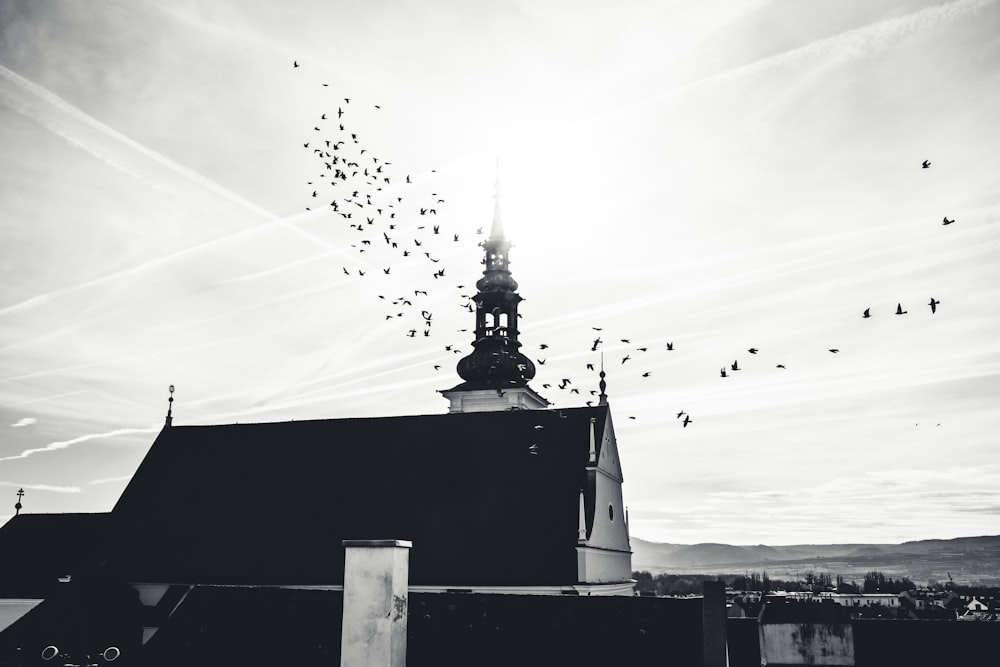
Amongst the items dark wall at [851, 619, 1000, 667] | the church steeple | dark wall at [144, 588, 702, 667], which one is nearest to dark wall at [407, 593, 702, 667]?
dark wall at [144, 588, 702, 667]

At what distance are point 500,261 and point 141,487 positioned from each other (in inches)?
854

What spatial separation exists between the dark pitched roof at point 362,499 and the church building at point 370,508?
52mm

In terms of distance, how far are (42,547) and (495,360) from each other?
24372 mm

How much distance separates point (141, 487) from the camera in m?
39.4

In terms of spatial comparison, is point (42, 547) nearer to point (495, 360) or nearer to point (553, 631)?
point (495, 360)

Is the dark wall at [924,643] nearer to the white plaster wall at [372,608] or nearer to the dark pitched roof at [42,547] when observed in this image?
the white plaster wall at [372,608]

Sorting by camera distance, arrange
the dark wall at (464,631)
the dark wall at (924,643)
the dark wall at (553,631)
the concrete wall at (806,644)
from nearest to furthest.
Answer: the concrete wall at (806,644) < the dark wall at (924,643) < the dark wall at (553,631) < the dark wall at (464,631)

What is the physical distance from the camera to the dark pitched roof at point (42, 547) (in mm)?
42469

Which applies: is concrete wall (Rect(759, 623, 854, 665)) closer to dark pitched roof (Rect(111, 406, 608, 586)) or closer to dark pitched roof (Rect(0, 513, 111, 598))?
dark pitched roof (Rect(111, 406, 608, 586))

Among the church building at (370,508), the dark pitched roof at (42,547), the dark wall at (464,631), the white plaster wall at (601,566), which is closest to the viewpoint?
the dark wall at (464,631)

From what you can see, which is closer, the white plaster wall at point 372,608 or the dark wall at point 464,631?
the white plaster wall at point 372,608

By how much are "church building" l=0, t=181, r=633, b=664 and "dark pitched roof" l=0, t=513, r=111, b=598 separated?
0.81 m

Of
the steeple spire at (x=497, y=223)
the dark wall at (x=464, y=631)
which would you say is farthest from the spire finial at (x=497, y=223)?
the dark wall at (x=464, y=631)

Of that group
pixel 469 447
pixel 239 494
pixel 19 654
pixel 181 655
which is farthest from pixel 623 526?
pixel 19 654
